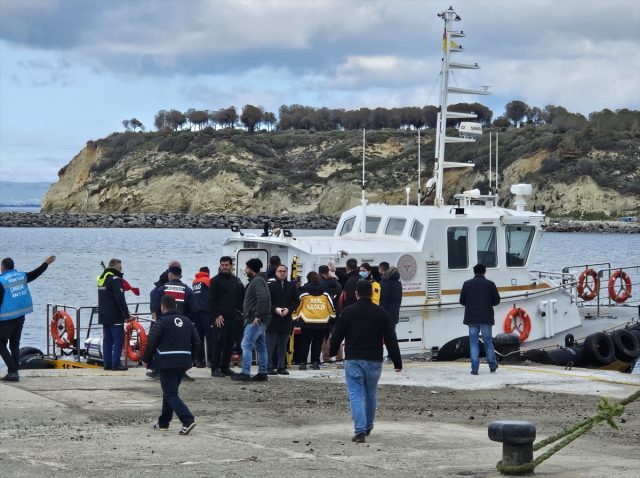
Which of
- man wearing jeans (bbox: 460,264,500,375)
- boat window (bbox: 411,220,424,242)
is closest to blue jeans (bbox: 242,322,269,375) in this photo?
man wearing jeans (bbox: 460,264,500,375)

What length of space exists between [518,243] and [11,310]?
989cm

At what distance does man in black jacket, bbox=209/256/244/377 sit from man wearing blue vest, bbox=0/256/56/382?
2353 millimetres

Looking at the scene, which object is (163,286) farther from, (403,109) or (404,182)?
(403,109)

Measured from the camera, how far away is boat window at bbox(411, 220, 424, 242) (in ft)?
63.5

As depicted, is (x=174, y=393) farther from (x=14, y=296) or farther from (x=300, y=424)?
(x=14, y=296)

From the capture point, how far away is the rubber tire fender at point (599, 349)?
1877cm

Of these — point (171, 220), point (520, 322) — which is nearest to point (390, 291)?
point (520, 322)

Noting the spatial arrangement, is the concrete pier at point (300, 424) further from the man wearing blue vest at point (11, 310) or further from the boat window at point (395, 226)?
the boat window at point (395, 226)

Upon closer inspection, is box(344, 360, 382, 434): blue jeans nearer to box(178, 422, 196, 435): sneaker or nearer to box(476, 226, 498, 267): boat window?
box(178, 422, 196, 435): sneaker

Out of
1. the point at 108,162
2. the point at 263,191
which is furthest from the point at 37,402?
the point at 108,162

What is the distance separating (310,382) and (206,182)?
114261 mm

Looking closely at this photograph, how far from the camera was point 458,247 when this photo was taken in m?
19.5

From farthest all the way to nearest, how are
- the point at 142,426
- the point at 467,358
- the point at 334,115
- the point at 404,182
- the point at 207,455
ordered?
the point at 334,115 → the point at 404,182 → the point at 467,358 → the point at 142,426 → the point at 207,455

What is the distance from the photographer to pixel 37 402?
12.6 m
